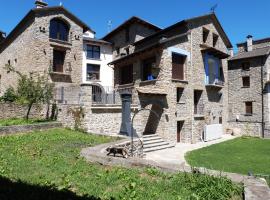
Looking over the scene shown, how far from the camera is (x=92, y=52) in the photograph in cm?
3111

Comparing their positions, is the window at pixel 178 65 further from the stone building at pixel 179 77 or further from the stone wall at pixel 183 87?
the stone wall at pixel 183 87

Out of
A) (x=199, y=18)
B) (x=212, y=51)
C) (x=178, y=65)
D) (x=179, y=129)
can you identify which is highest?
(x=199, y=18)

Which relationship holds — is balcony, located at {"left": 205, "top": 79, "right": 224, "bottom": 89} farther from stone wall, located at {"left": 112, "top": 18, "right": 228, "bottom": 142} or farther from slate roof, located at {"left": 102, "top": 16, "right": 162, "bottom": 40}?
slate roof, located at {"left": 102, "top": 16, "right": 162, "bottom": 40}

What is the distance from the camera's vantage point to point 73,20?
27.4m

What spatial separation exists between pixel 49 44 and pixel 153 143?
1429 cm

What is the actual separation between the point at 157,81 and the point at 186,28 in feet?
18.5

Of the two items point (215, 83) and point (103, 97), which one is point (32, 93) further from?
point (215, 83)

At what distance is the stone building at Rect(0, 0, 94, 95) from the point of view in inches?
975

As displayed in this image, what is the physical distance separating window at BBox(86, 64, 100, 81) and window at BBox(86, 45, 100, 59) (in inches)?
43.5

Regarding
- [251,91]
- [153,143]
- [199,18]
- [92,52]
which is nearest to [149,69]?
[199,18]

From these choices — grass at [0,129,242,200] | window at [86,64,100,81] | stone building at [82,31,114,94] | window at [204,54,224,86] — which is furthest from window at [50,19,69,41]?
grass at [0,129,242,200]

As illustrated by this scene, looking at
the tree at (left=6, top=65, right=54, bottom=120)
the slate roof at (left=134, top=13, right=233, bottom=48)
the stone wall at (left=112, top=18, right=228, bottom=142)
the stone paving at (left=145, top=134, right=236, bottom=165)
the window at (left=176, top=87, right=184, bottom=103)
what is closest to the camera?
the stone paving at (left=145, top=134, right=236, bottom=165)

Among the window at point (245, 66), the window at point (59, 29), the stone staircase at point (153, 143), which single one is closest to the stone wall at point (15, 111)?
the window at point (59, 29)

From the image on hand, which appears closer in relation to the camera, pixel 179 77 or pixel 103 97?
pixel 103 97
